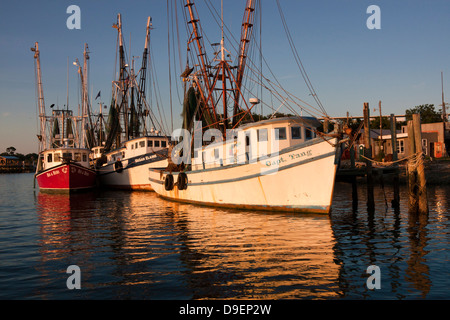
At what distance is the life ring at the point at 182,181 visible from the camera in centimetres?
2403

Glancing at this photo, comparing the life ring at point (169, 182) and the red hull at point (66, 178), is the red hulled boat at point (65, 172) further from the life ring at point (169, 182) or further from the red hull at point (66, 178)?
the life ring at point (169, 182)

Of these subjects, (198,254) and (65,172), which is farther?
(65,172)

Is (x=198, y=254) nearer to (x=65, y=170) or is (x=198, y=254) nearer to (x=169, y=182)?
(x=169, y=182)

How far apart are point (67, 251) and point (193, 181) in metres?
11.6

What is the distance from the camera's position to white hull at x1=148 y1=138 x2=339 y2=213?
1655 cm

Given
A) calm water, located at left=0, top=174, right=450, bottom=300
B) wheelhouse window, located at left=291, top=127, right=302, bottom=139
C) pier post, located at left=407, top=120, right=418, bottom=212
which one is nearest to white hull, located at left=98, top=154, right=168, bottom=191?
calm water, located at left=0, top=174, right=450, bottom=300

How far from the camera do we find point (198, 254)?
11.6 m

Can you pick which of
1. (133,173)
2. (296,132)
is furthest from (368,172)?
(133,173)

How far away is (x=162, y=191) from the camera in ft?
94.5

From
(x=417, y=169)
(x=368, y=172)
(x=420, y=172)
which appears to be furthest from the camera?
(x=368, y=172)

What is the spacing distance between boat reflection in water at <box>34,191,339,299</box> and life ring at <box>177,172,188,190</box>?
4.60 metres

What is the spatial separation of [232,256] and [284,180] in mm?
7282

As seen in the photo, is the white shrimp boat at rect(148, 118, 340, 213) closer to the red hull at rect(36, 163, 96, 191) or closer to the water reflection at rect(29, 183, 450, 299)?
the water reflection at rect(29, 183, 450, 299)
